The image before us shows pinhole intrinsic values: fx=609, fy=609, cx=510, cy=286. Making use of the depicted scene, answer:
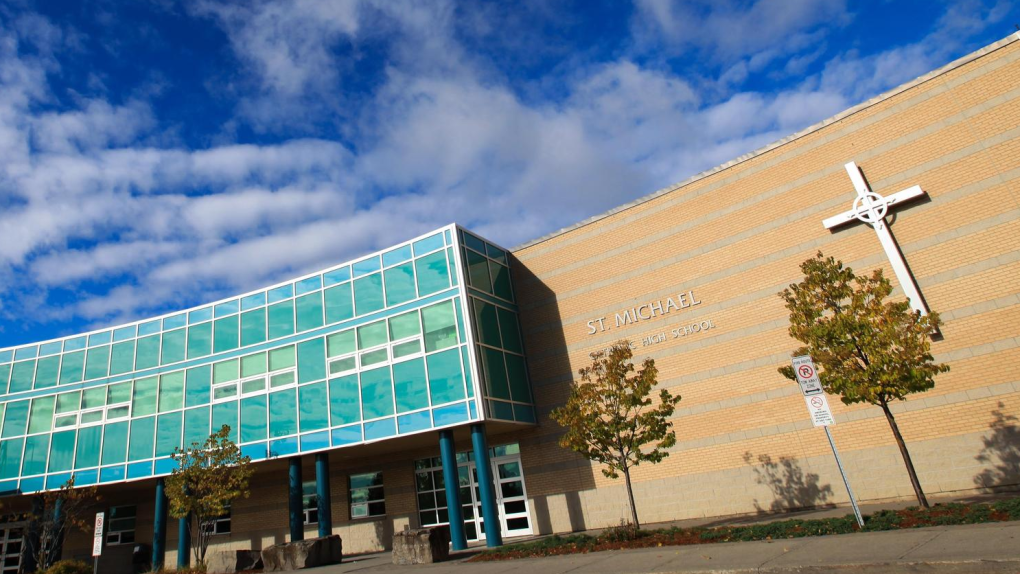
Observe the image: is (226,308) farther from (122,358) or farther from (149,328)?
(122,358)

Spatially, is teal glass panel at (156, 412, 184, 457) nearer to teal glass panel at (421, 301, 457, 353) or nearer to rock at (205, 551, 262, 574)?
rock at (205, 551, 262, 574)

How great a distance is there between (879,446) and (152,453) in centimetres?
2381

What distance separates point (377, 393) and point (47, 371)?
16.5 m

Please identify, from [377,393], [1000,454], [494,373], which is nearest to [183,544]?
[377,393]

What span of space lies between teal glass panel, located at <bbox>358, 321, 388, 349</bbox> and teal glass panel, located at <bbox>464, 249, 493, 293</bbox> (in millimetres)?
3274

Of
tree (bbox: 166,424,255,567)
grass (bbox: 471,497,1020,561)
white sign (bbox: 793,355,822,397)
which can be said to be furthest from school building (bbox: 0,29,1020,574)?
white sign (bbox: 793,355,822,397)

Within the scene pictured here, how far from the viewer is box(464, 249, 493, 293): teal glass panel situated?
65.4ft

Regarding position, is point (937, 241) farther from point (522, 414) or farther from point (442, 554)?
point (442, 554)

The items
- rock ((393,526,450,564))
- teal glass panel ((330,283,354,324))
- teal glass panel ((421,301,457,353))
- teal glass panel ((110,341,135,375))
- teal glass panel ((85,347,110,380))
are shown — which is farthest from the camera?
teal glass panel ((85,347,110,380))

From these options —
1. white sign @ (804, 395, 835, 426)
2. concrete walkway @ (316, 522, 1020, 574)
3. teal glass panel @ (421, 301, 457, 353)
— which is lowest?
concrete walkway @ (316, 522, 1020, 574)

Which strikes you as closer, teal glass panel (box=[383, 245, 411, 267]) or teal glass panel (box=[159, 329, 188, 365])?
teal glass panel (box=[383, 245, 411, 267])

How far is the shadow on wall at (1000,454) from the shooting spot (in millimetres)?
13953

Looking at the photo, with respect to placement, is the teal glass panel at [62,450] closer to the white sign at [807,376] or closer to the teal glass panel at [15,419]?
the teal glass panel at [15,419]

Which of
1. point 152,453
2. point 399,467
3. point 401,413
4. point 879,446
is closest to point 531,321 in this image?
point 401,413
